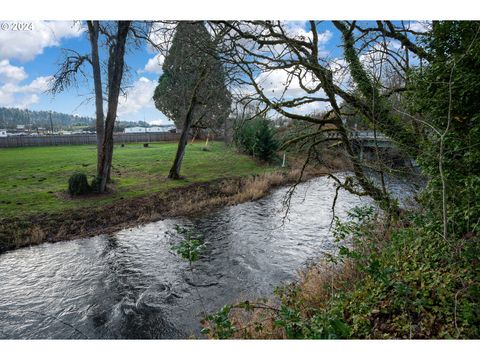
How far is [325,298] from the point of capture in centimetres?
369

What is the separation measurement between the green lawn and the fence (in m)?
A: 0.31

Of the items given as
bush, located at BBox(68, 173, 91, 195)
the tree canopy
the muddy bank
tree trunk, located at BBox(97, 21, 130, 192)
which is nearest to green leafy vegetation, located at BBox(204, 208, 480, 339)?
the muddy bank

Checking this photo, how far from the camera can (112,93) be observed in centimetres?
970

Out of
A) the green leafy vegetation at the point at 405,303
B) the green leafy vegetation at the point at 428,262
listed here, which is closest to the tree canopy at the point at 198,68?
the green leafy vegetation at the point at 428,262

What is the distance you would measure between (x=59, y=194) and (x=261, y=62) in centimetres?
740

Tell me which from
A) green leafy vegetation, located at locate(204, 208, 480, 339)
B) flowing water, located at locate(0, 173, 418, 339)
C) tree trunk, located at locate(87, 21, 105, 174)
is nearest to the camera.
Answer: green leafy vegetation, located at locate(204, 208, 480, 339)

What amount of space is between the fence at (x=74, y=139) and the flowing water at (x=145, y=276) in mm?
8342

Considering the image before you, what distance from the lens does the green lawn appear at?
338 inches

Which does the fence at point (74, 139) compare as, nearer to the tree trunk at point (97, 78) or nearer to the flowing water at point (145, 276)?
the tree trunk at point (97, 78)

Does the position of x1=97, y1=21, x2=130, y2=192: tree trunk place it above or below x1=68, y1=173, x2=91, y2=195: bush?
above

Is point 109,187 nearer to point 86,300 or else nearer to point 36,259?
point 36,259

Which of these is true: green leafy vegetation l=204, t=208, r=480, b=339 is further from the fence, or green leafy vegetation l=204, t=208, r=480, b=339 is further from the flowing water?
the fence

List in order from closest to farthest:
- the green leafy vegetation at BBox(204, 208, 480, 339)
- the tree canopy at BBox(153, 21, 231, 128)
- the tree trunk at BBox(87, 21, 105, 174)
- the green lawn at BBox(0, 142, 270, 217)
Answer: the green leafy vegetation at BBox(204, 208, 480, 339) < the tree canopy at BBox(153, 21, 231, 128) < the green lawn at BBox(0, 142, 270, 217) < the tree trunk at BBox(87, 21, 105, 174)

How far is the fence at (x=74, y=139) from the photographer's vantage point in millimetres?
→ 12681
